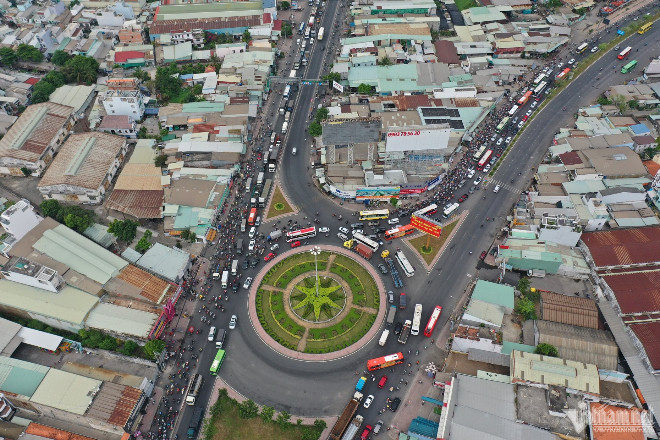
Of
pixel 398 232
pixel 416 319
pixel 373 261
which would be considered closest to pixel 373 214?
pixel 398 232

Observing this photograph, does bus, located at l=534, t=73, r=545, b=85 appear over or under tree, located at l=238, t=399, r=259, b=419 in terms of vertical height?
over

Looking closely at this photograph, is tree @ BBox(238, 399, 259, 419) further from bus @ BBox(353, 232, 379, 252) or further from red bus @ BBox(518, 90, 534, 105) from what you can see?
red bus @ BBox(518, 90, 534, 105)

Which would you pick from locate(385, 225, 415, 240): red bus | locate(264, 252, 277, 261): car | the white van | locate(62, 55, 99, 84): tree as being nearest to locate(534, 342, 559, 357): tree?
the white van

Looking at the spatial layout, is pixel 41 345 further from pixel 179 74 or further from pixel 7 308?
pixel 179 74

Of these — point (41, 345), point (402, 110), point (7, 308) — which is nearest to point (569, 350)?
point (402, 110)

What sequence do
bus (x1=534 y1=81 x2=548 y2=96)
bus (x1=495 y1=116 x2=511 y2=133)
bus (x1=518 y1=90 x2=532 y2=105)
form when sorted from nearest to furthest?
bus (x1=495 y1=116 x2=511 y2=133) → bus (x1=518 y1=90 x2=532 y2=105) → bus (x1=534 y1=81 x2=548 y2=96)

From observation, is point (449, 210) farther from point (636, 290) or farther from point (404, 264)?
point (636, 290)
